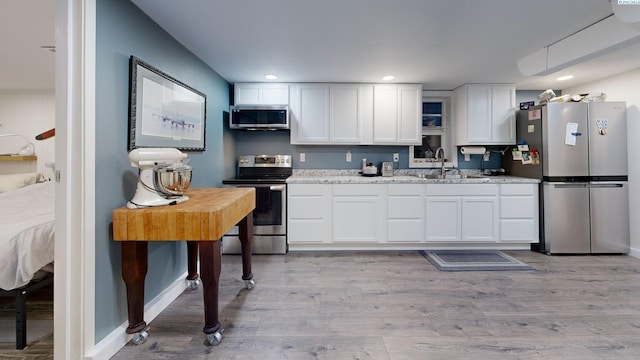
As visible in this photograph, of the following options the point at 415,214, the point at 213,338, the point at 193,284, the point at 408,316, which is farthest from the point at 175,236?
the point at 415,214

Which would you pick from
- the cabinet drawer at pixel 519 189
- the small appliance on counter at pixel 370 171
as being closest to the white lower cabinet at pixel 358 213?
the small appliance on counter at pixel 370 171

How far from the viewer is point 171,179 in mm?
1693

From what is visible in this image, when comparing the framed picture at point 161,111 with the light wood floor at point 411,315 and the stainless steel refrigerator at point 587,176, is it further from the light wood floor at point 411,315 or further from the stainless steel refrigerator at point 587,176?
the stainless steel refrigerator at point 587,176

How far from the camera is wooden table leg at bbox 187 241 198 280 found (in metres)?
2.42

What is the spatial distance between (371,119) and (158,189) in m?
2.72

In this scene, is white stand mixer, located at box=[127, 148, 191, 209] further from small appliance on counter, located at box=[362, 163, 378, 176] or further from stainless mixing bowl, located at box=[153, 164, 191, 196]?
small appliance on counter, located at box=[362, 163, 378, 176]

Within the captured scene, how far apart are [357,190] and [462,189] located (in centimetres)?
126

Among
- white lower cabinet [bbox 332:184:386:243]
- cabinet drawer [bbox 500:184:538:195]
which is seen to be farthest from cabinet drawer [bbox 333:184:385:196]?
cabinet drawer [bbox 500:184:538:195]

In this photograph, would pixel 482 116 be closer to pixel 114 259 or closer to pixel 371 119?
pixel 371 119

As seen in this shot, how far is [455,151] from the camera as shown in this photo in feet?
13.0

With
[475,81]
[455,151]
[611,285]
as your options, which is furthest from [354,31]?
[611,285]

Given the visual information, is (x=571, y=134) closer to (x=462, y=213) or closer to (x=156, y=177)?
(x=462, y=213)

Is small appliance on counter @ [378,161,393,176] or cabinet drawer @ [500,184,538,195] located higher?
small appliance on counter @ [378,161,393,176]

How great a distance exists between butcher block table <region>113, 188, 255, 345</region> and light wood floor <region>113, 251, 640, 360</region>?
220 millimetres
